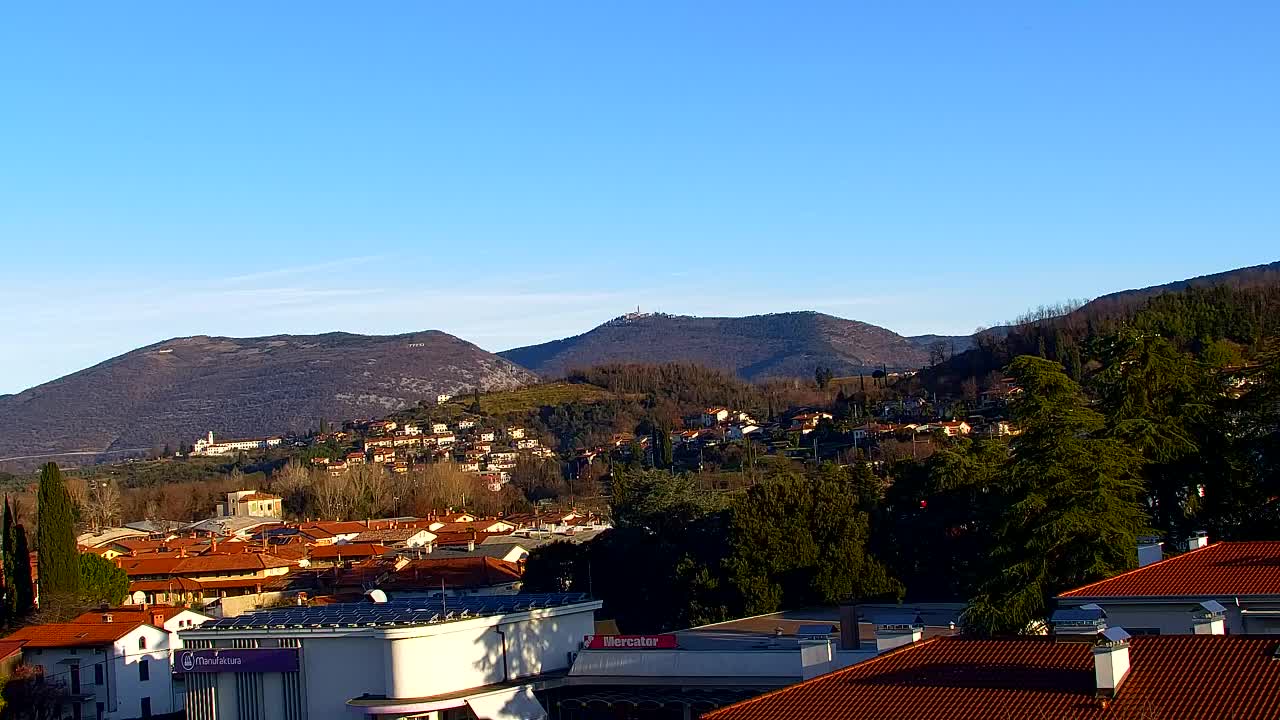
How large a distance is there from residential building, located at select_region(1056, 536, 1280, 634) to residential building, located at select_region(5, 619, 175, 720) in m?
28.5

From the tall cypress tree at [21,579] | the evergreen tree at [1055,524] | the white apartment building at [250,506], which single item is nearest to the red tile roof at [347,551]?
the tall cypress tree at [21,579]

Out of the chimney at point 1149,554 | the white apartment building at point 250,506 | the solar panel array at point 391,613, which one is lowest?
the solar panel array at point 391,613

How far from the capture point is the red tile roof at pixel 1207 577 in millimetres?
20609

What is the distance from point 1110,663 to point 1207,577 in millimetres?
8126

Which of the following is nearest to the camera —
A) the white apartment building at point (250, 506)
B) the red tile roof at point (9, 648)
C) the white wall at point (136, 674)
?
the red tile roof at point (9, 648)

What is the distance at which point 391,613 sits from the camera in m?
29.7

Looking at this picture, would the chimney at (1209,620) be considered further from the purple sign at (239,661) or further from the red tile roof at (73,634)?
the red tile roof at (73,634)

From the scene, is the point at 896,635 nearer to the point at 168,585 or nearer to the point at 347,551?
the point at 168,585

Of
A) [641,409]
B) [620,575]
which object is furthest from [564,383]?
[620,575]

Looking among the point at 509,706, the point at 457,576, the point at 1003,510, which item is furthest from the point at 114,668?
the point at 1003,510

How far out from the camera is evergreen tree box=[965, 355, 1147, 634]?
27688 mm

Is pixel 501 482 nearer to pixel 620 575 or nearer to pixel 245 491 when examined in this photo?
pixel 245 491

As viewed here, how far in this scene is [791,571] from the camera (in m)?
45.9

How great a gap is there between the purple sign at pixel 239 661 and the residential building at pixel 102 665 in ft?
42.9
